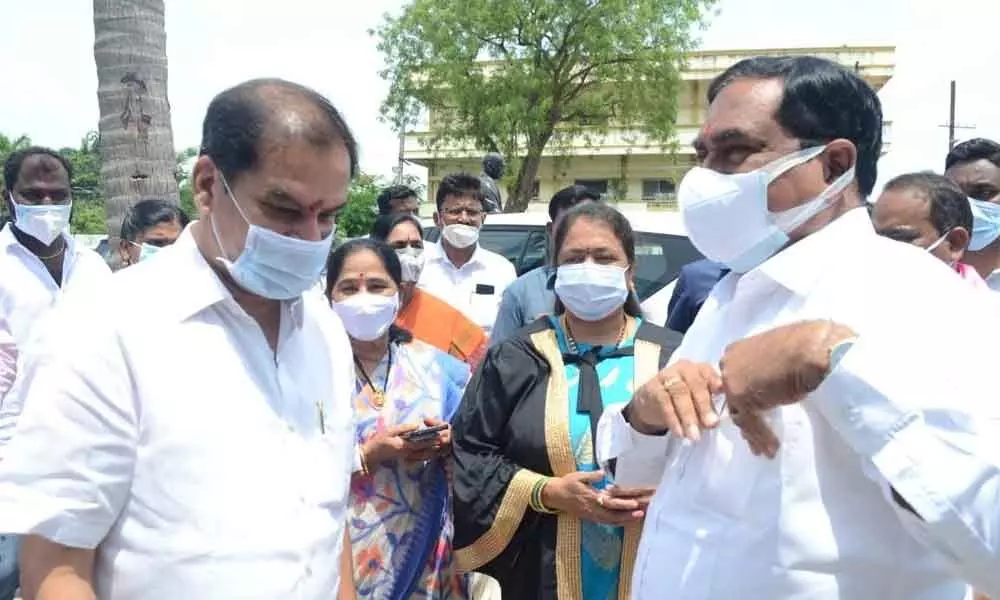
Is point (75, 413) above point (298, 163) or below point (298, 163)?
below

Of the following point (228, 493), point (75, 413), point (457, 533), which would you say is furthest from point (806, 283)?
point (457, 533)

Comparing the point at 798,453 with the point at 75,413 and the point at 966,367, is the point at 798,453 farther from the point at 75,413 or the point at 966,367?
the point at 75,413

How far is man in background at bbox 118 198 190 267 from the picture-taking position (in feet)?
15.1

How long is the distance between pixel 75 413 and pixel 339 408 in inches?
21.9

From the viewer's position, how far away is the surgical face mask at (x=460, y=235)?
5.45 m

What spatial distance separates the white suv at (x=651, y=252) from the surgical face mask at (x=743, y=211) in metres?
3.33

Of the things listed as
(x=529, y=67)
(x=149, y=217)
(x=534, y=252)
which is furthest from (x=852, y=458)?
(x=529, y=67)

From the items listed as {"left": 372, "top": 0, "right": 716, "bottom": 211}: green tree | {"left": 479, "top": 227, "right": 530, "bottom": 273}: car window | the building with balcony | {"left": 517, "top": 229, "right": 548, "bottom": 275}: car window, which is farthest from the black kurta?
the building with balcony

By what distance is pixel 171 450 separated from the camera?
152 centimetres

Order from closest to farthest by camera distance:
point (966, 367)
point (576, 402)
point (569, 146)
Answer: point (966, 367) → point (576, 402) → point (569, 146)

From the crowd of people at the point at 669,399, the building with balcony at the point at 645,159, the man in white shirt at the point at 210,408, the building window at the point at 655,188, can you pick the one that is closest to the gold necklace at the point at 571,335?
the crowd of people at the point at 669,399

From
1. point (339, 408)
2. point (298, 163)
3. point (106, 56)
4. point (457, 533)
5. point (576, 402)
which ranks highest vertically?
point (106, 56)

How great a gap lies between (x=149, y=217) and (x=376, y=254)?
1.88 m

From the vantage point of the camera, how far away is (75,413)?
1.44 m
